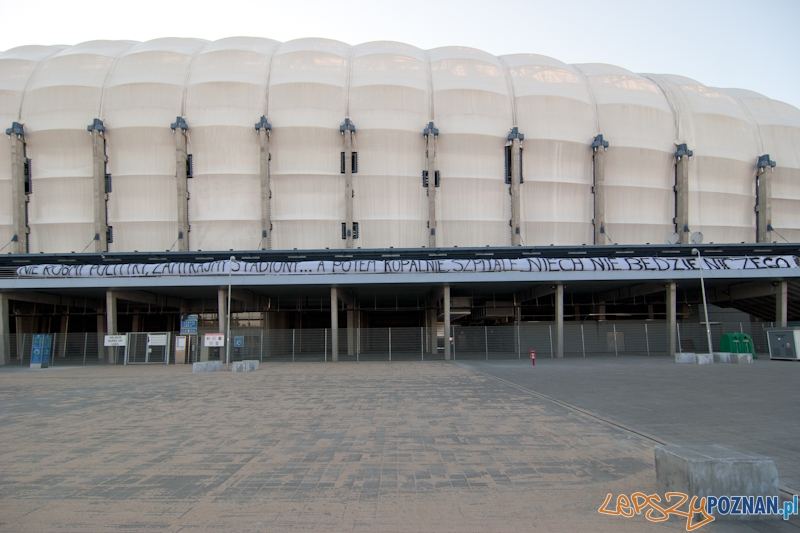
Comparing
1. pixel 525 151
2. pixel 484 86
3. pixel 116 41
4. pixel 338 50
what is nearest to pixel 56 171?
pixel 116 41

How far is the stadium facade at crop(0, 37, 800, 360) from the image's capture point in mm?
38625

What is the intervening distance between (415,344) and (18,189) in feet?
107

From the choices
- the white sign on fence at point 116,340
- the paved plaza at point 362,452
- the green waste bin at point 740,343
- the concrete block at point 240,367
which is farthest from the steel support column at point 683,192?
the white sign on fence at point 116,340

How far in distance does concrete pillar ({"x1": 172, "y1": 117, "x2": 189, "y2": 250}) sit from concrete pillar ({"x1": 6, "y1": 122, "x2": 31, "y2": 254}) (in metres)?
11.9

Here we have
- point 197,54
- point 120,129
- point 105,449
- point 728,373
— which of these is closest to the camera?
point 105,449

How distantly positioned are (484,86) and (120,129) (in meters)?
29.3

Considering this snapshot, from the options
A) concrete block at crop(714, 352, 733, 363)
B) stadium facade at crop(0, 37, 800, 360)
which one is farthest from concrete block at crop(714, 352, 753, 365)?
stadium facade at crop(0, 37, 800, 360)

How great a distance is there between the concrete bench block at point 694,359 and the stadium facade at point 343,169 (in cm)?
1208

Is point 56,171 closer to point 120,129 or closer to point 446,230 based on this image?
point 120,129

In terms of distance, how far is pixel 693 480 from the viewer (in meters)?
5.50

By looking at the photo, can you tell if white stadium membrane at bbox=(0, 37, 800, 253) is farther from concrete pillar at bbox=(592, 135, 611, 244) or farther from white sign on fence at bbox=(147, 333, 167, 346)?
white sign on fence at bbox=(147, 333, 167, 346)

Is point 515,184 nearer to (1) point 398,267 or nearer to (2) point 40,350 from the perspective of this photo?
(1) point 398,267

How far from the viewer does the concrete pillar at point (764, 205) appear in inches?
1666

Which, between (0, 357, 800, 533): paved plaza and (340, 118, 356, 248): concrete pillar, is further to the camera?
(340, 118, 356, 248): concrete pillar
